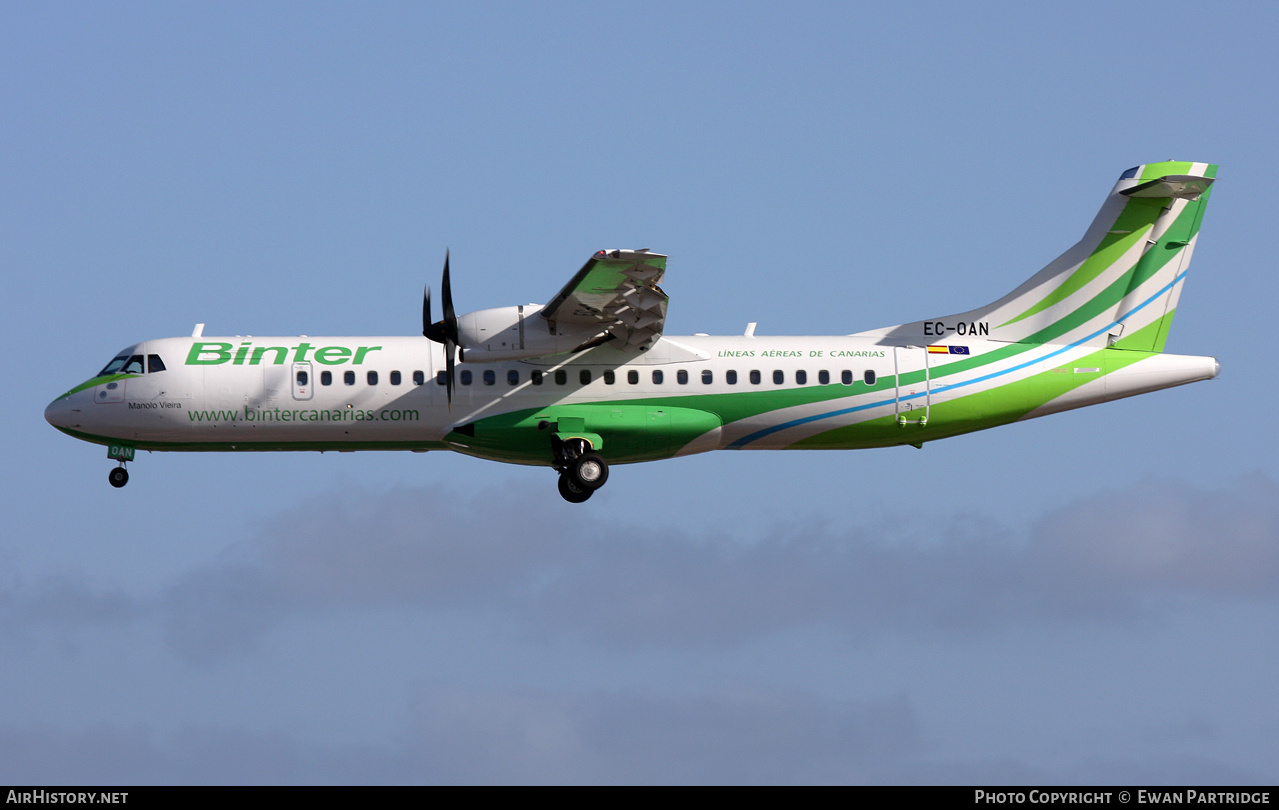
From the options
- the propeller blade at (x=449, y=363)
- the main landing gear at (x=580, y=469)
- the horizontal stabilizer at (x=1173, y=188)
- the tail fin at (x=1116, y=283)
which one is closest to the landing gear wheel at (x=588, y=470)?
the main landing gear at (x=580, y=469)

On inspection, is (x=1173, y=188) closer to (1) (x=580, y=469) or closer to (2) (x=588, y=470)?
(2) (x=588, y=470)

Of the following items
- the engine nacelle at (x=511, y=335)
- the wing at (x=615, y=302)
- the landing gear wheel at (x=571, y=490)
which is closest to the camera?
the wing at (x=615, y=302)

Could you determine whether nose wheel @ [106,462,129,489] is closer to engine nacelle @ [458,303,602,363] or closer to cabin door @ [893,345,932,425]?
engine nacelle @ [458,303,602,363]

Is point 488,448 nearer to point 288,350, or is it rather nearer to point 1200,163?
point 288,350

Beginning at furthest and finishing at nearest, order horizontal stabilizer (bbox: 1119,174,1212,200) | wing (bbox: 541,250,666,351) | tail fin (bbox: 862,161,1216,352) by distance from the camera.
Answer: tail fin (bbox: 862,161,1216,352) < horizontal stabilizer (bbox: 1119,174,1212,200) < wing (bbox: 541,250,666,351)

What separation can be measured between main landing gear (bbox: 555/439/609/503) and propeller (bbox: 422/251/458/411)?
8.01 ft

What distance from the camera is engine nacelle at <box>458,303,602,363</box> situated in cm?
2831

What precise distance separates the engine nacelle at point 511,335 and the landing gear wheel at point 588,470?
2102mm

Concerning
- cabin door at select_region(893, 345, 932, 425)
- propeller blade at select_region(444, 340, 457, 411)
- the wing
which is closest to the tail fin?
cabin door at select_region(893, 345, 932, 425)

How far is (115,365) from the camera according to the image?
30391 millimetres

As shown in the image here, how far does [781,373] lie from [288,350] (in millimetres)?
9527

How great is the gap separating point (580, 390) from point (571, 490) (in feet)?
6.30

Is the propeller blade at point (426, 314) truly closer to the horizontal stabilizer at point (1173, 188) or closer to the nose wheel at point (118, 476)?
the nose wheel at point (118, 476)

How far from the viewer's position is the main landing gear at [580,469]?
96.6 feet
